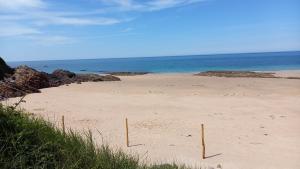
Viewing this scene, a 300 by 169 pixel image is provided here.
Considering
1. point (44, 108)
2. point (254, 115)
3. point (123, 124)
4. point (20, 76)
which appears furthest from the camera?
point (20, 76)

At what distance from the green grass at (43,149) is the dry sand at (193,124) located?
2924mm

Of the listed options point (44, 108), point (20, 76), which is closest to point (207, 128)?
point (44, 108)

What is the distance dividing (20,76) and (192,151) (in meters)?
20.5

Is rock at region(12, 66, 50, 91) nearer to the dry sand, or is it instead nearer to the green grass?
the dry sand

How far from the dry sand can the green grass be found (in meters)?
2.92

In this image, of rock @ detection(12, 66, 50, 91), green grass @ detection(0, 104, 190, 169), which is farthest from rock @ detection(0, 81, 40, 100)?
rock @ detection(12, 66, 50, 91)

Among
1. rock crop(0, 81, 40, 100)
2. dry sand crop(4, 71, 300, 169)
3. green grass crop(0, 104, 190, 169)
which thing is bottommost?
dry sand crop(4, 71, 300, 169)

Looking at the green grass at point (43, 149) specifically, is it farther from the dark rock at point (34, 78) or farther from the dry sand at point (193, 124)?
the dark rock at point (34, 78)

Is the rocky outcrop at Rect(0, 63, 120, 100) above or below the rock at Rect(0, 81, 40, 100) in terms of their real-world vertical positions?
below

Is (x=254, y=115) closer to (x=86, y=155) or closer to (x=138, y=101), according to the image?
(x=138, y=101)

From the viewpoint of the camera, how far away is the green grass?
4.68 m

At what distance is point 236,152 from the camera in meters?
12.2

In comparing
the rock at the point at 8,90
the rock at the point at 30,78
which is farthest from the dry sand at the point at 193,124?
the rock at the point at 30,78

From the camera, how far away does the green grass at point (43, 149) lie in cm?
468
